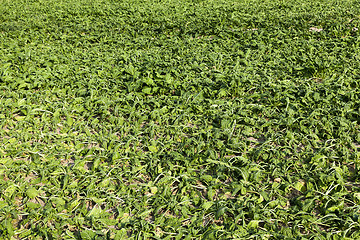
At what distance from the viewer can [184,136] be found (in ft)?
12.8

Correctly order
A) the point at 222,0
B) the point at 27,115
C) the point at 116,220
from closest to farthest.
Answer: the point at 116,220 < the point at 27,115 < the point at 222,0

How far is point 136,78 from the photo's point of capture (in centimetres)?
503

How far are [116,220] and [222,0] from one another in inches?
343

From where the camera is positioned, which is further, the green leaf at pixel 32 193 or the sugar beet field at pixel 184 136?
the green leaf at pixel 32 193

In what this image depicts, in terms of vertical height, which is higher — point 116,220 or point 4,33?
point 4,33

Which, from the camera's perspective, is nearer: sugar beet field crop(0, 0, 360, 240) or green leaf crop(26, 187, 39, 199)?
sugar beet field crop(0, 0, 360, 240)

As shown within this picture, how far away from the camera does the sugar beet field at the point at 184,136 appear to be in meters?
2.84

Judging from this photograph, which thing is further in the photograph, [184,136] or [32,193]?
[184,136]

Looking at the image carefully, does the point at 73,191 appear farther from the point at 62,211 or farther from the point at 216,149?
the point at 216,149

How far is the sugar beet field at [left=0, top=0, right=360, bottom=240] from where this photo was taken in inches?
112

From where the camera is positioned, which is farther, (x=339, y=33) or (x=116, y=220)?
(x=339, y=33)

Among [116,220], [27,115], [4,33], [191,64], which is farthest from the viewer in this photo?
[4,33]

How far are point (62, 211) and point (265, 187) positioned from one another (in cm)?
198

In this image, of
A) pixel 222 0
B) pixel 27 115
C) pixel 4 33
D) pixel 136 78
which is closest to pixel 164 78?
pixel 136 78
